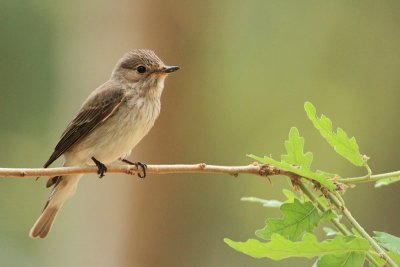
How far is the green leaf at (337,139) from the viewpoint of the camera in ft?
5.26

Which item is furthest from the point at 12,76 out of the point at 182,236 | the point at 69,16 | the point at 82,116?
the point at 82,116

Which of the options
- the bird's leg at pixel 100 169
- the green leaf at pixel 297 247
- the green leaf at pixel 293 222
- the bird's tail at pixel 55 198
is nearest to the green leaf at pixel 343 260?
the green leaf at pixel 297 247

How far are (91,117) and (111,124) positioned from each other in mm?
174

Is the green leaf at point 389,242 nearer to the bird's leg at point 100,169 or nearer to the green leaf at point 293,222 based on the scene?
the green leaf at point 293,222

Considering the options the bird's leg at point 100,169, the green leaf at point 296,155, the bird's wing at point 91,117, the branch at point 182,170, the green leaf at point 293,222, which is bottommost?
the green leaf at point 293,222

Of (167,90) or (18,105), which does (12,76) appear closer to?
(18,105)

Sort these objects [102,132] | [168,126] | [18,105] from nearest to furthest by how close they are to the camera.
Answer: [102,132], [168,126], [18,105]

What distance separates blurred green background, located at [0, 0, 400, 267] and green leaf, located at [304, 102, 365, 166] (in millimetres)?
4550

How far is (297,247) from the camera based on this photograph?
133cm

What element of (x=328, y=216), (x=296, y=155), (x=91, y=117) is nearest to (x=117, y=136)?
(x=91, y=117)

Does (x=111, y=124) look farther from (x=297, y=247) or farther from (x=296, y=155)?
(x=297, y=247)

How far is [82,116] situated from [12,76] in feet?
17.3

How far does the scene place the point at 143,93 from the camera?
12.2 feet

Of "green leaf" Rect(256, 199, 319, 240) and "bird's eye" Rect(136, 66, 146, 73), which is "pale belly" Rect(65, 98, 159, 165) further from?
"green leaf" Rect(256, 199, 319, 240)
